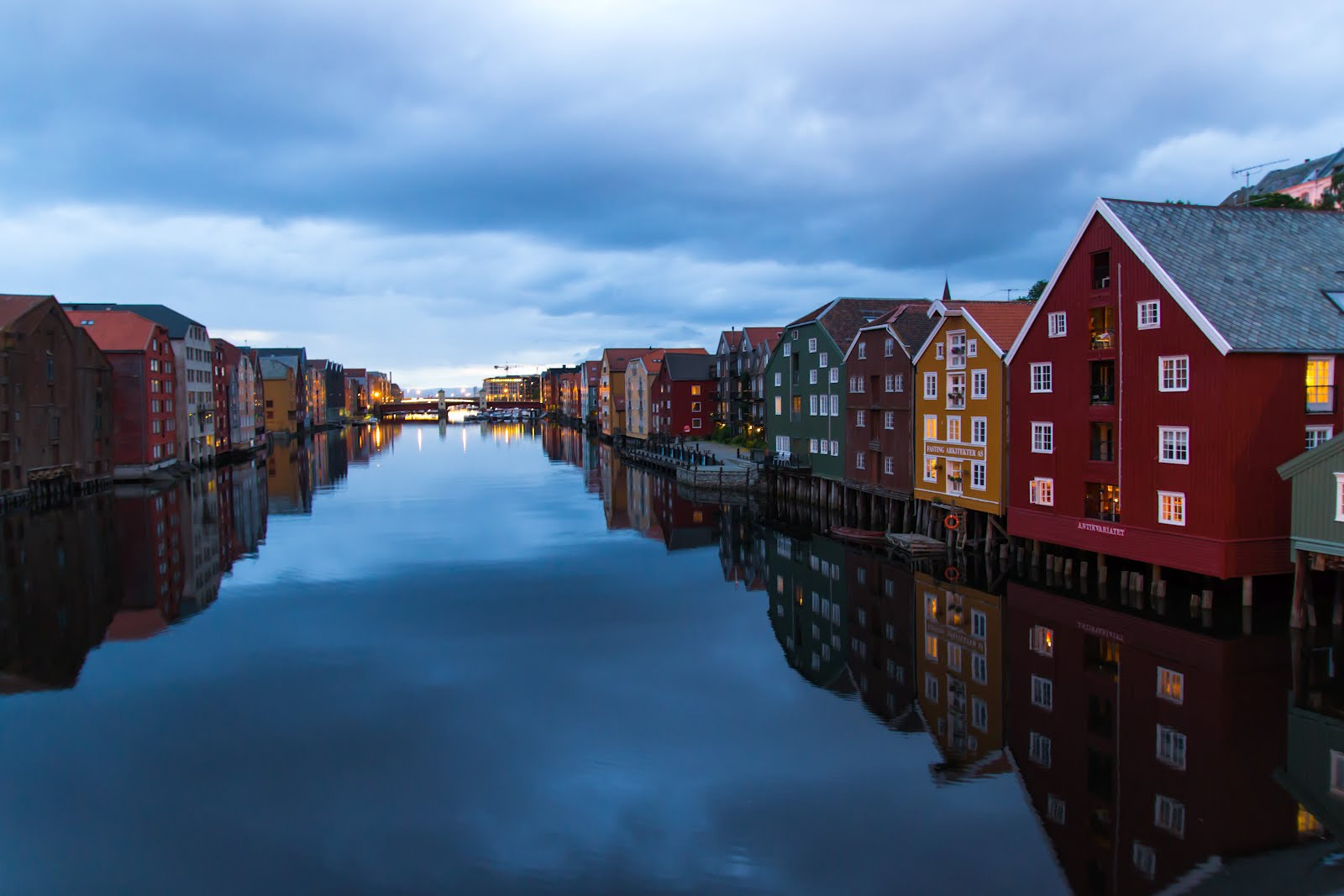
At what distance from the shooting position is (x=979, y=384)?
37.3 meters

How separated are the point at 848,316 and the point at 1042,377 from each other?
23253 millimetres

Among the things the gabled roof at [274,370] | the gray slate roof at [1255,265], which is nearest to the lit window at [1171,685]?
the gray slate roof at [1255,265]

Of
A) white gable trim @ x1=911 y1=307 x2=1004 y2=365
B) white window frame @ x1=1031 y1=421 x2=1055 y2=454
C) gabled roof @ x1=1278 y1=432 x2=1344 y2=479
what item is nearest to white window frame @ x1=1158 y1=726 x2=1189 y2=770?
gabled roof @ x1=1278 y1=432 x2=1344 y2=479

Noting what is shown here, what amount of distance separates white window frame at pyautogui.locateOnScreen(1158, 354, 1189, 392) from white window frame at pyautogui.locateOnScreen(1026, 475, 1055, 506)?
5916 millimetres

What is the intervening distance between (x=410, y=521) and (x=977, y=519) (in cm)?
3193

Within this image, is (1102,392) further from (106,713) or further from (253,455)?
(253,455)

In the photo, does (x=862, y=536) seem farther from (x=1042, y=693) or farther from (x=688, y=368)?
(x=688, y=368)

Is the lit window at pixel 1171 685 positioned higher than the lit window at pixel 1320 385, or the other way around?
the lit window at pixel 1320 385

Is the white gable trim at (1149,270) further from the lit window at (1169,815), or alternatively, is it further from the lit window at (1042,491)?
the lit window at (1169,815)

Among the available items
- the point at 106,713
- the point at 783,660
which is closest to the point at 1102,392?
the point at 783,660

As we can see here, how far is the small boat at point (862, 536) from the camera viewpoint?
42.4 m

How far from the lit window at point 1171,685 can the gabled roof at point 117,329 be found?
7450 centimetres

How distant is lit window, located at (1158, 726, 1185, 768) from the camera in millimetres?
16755

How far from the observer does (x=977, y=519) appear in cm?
3897
